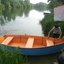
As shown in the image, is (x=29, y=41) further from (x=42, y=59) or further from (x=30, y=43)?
(x=42, y=59)

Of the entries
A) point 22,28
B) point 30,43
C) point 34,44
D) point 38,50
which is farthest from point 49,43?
point 22,28

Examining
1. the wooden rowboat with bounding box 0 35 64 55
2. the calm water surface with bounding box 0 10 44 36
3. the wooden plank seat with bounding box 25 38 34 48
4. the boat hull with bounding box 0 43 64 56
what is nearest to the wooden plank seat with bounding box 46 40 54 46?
the wooden rowboat with bounding box 0 35 64 55

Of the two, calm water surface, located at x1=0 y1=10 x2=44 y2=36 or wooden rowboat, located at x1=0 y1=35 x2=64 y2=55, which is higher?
wooden rowboat, located at x1=0 y1=35 x2=64 y2=55

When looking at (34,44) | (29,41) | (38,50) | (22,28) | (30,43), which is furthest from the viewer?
(22,28)

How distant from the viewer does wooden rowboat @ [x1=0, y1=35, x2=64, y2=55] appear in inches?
378

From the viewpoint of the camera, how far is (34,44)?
11.8 metres

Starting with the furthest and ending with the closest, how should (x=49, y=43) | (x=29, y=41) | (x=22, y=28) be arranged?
(x=22, y=28), (x=29, y=41), (x=49, y=43)

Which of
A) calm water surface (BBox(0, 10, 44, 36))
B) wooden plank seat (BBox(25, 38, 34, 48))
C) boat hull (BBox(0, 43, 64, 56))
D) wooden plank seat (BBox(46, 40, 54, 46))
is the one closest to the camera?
boat hull (BBox(0, 43, 64, 56))

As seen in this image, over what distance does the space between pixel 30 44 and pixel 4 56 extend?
451 cm

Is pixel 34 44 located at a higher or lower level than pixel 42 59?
higher

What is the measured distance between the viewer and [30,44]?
10.7m

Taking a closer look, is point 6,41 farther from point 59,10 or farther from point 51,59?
point 59,10

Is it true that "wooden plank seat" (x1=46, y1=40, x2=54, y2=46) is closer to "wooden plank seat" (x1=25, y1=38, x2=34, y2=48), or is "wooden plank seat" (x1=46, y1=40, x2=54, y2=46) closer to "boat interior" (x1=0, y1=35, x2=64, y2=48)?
"boat interior" (x1=0, y1=35, x2=64, y2=48)

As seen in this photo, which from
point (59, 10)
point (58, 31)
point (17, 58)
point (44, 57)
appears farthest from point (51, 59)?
point (17, 58)
